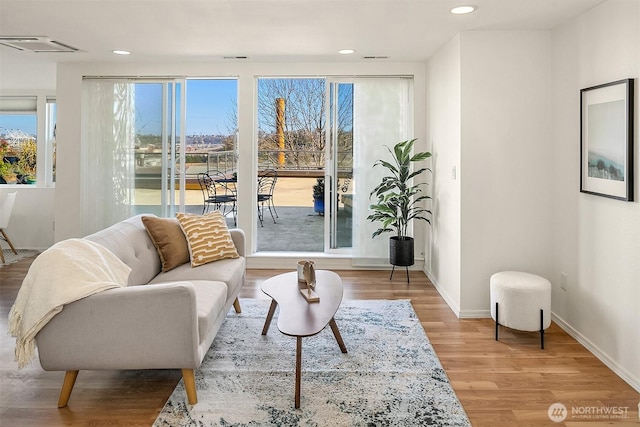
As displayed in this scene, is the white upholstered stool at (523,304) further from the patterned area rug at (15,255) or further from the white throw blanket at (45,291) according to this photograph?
the patterned area rug at (15,255)

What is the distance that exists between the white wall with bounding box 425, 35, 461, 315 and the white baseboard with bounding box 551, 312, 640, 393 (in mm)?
789

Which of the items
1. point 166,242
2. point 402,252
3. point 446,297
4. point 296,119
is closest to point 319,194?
point 296,119

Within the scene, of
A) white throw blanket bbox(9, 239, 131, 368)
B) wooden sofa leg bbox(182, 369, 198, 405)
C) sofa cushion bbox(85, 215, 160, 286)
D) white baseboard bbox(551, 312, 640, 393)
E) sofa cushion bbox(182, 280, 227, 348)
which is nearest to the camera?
white throw blanket bbox(9, 239, 131, 368)

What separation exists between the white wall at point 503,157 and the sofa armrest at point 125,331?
2430 mm

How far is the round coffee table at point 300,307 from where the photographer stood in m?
2.41

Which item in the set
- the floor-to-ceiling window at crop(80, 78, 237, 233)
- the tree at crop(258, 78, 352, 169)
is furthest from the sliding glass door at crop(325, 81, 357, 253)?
the tree at crop(258, 78, 352, 169)

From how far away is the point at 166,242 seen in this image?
352cm

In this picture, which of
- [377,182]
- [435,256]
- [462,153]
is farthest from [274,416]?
[377,182]

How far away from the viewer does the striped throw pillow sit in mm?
3592

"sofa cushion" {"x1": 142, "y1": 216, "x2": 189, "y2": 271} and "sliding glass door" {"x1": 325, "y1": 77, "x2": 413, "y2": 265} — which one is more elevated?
"sliding glass door" {"x1": 325, "y1": 77, "x2": 413, "y2": 265}

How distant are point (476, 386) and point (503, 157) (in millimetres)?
1946

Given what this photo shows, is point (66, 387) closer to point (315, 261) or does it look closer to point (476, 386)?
point (476, 386)

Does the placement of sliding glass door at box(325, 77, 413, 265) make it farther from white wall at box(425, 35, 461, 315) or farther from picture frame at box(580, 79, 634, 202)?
picture frame at box(580, 79, 634, 202)

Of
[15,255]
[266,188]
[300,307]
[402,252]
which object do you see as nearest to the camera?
[300,307]
